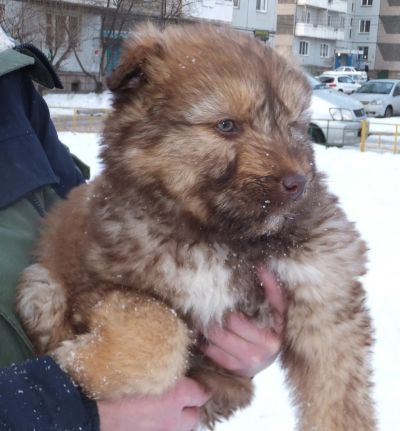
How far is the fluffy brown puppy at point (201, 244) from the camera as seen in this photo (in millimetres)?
2053

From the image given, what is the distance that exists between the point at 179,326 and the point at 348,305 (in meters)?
0.58

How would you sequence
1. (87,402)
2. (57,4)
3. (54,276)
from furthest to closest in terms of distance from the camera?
(57,4)
(54,276)
(87,402)


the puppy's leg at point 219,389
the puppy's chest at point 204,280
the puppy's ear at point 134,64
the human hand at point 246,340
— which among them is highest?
the puppy's ear at point 134,64

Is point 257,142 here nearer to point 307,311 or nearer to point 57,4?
point 307,311

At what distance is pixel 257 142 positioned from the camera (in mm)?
2076

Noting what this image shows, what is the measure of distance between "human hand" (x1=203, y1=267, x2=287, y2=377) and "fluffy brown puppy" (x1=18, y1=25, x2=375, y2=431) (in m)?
0.04

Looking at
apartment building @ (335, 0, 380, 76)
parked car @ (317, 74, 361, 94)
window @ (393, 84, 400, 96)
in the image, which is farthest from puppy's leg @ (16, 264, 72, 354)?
apartment building @ (335, 0, 380, 76)

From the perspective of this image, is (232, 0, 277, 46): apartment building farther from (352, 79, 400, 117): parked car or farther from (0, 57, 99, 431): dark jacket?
(0, 57, 99, 431): dark jacket

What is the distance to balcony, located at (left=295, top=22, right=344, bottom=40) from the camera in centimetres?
5622

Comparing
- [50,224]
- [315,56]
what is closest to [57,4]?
[50,224]

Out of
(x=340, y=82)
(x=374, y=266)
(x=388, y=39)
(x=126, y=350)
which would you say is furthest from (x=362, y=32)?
(x=126, y=350)

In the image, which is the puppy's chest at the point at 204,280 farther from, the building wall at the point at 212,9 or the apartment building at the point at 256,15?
the apartment building at the point at 256,15

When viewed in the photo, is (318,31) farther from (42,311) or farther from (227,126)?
(42,311)

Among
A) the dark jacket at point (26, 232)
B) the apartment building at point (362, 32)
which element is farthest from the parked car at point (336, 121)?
the apartment building at point (362, 32)
